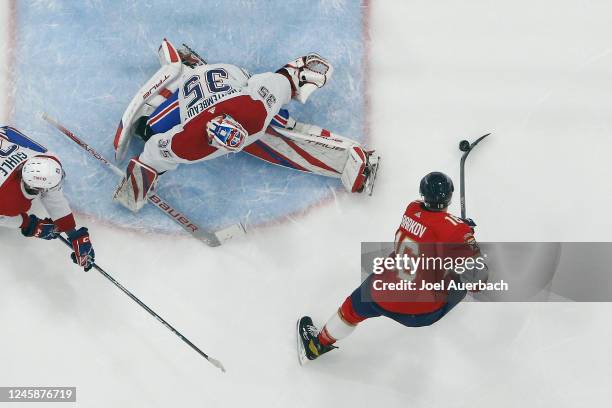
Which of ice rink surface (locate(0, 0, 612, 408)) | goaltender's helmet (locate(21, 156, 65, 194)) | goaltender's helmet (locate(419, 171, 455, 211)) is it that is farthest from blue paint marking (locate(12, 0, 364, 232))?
goaltender's helmet (locate(419, 171, 455, 211))

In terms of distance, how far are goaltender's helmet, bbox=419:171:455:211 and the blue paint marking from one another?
1.20 metres

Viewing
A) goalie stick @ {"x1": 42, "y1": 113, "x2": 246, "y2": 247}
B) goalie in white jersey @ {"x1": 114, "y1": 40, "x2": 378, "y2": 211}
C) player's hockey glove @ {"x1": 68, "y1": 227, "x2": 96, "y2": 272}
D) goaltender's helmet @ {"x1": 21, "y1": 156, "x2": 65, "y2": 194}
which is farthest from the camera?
goalie stick @ {"x1": 42, "y1": 113, "x2": 246, "y2": 247}

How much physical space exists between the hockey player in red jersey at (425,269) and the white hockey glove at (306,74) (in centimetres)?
120

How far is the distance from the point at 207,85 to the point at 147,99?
0.58 m

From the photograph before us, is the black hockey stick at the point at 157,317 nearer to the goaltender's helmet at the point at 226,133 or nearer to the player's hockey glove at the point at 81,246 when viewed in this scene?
the player's hockey glove at the point at 81,246

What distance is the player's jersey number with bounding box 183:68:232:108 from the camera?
12.5 ft

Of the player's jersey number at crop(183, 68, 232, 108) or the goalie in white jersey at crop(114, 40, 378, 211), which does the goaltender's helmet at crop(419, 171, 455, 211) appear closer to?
the goalie in white jersey at crop(114, 40, 378, 211)

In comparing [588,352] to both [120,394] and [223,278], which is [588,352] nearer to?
[223,278]

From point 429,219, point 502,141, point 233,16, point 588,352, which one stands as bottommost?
point 588,352

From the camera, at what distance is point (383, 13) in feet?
15.2

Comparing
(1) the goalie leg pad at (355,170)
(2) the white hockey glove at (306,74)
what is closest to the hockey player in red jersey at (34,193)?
(2) the white hockey glove at (306,74)

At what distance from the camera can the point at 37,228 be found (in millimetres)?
3906

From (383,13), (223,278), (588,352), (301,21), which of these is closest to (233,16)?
(301,21)

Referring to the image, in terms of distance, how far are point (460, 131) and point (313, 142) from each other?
0.97m
